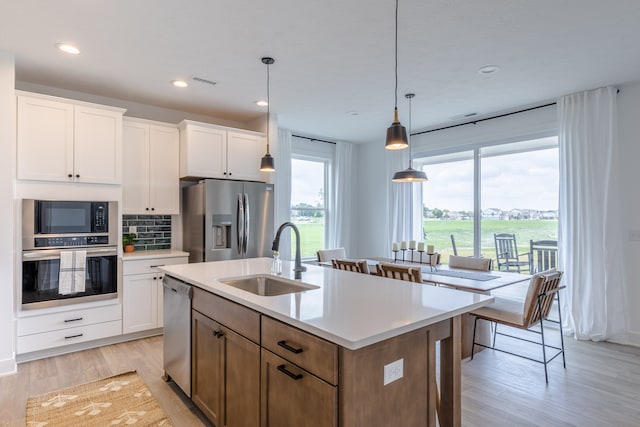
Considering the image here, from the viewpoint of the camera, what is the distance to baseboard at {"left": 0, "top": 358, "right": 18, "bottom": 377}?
114 inches

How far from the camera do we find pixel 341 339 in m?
1.23

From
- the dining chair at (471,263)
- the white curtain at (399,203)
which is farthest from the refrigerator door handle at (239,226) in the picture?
the white curtain at (399,203)

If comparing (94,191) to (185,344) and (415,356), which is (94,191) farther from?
(415,356)

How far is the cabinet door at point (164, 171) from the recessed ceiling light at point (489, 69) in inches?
131

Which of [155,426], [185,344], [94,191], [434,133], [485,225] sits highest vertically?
[434,133]

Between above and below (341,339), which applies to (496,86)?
above

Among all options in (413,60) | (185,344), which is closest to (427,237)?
(413,60)

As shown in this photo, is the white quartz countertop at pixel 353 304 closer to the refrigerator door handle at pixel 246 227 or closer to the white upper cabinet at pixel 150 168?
the refrigerator door handle at pixel 246 227

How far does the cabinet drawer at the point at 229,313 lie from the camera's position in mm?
1721

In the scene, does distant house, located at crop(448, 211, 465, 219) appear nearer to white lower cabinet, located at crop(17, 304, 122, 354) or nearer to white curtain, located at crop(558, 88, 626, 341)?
white curtain, located at crop(558, 88, 626, 341)

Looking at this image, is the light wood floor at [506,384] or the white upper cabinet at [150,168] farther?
the white upper cabinet at [150,168]

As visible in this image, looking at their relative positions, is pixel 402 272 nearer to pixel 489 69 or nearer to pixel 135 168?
pixel 489 69

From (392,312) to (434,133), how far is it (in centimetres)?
441

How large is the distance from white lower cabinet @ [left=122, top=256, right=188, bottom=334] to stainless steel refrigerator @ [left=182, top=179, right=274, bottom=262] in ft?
1.48
